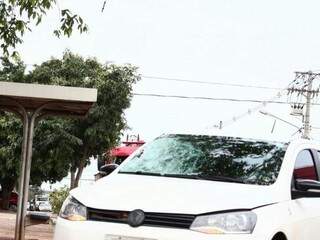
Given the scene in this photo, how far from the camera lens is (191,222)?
17.0 feet

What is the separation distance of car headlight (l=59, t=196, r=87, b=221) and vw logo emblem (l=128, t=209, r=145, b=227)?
0.43 metres

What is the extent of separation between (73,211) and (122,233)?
0.55m

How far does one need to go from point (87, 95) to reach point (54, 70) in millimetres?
21365

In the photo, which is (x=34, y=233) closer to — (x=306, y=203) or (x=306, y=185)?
(x=306, y=203)

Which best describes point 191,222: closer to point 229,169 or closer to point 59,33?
point 229,169

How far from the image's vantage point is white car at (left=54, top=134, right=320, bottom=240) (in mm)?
5207

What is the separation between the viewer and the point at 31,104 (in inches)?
432

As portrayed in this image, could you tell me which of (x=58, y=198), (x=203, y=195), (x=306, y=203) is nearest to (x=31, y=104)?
(x=306, y=203)

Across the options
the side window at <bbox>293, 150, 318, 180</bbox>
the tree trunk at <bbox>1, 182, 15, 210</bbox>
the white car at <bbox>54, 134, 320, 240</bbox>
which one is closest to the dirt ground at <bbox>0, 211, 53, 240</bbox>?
the white car at <bbox>54, 134, 320, 240</bbox>

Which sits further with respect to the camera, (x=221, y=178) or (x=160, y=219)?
(x=221, y=178)

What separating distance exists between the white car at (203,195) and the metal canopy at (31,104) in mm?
3136

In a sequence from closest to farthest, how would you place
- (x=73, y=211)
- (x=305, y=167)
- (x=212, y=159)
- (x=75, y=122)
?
(x=73, y=211)
(x=212, y=159)
(x=305, y=167)
(x=75, y=122)

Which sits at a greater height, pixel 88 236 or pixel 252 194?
pixel 252 194

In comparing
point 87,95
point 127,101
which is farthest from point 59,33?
point 127,101
